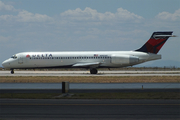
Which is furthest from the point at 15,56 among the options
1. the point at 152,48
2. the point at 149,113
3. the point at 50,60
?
the point at 149,113

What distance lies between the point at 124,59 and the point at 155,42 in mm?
7525

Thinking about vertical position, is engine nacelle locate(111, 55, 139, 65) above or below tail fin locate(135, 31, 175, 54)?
below

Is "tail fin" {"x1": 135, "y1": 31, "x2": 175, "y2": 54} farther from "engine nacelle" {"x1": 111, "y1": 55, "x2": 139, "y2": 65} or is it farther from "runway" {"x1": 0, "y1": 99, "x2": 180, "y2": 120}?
"runway" {"x1": 0, "y1": 99, "x2": 180, "y2": 120}

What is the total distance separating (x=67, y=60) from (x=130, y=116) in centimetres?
3990

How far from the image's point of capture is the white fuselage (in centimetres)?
5119

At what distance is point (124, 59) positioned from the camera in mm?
51094

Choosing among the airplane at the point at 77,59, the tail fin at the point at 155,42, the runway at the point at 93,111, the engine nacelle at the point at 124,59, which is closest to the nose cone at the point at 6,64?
the airplane at the point at 77,59

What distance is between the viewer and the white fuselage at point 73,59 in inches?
2015

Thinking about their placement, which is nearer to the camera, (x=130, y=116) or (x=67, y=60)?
(x=130, y=116)

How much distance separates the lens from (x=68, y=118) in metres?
11.7

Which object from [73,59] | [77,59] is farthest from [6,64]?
[77,59]

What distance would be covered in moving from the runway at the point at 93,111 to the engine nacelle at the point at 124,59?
3559 cm

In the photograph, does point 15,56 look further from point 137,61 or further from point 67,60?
point 137,61

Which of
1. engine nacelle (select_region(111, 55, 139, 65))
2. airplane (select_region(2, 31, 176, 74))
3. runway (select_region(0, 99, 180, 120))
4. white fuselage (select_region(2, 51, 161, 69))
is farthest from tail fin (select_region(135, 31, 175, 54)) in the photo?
runway (select_region(0, 99, 180, 120))
